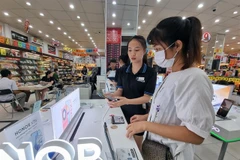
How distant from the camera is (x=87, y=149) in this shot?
1.55 feet

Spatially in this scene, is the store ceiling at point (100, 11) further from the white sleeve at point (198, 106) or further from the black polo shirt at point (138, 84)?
the white sleeve at point (198, 106)

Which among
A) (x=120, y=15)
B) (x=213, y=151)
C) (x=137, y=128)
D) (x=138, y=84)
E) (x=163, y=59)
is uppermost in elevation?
(x=120, y=15)

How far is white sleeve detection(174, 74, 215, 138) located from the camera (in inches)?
21.7

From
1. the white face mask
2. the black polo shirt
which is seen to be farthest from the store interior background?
the white face mask

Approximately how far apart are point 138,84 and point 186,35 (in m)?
0.79

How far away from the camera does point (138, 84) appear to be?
1.38m

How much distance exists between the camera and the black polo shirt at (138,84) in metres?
1.36

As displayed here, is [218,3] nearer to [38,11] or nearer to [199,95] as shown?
[199,95]

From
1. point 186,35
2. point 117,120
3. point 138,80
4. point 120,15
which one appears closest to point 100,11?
point 120,15

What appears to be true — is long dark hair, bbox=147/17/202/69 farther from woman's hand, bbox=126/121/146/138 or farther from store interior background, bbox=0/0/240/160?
store interior background, bbox=0/0/240/160

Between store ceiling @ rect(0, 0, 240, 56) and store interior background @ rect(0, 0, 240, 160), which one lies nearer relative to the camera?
store interior background @ rect(0, 0, 240, 160)

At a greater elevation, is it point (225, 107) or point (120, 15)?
point (120, 15)

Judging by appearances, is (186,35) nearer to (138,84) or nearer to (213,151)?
(138,84)

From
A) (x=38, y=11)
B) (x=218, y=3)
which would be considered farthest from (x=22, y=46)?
(x=218, y=3)
